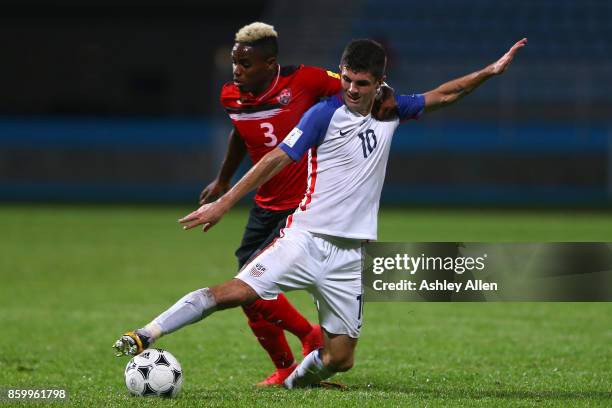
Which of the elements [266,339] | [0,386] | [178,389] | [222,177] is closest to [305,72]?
[222,177]

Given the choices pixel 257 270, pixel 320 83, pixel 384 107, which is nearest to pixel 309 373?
pixel 257 270

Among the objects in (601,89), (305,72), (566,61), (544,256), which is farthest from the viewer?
(566,61)

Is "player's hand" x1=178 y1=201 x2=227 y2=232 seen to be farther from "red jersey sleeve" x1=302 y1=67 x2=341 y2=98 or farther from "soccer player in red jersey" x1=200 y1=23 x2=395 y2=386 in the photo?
"red jersey sleeve" x1=302 y1=67 x2=341 y2=98

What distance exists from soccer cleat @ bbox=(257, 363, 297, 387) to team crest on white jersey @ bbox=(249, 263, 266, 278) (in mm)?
1076

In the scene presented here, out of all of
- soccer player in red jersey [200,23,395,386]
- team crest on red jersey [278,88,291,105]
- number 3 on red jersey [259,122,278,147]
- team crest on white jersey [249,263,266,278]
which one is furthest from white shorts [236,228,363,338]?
team crest on red jersey [278,88,291,105]

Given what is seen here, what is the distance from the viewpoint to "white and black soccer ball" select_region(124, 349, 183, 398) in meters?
5.45

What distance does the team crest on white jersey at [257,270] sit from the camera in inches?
212

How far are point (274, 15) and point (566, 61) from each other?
7.16 metres

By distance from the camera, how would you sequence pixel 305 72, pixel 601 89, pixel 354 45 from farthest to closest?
pixel 601 89
pixel 305 72
pixel 354 45

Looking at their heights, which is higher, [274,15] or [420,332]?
[274,15]

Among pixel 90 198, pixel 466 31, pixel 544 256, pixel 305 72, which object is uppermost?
pixel 466 31

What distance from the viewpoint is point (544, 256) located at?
5770 millimetres

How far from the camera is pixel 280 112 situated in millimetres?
6215

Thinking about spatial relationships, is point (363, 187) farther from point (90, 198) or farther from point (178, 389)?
point (90, 198)
